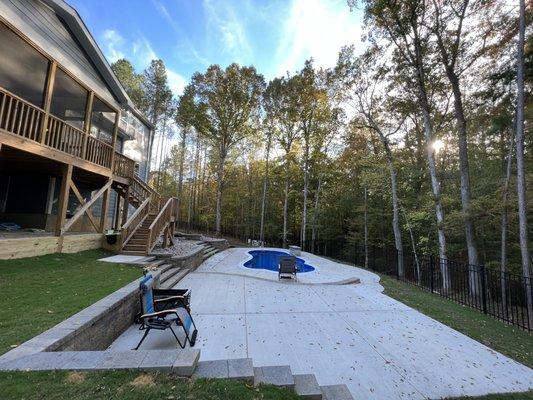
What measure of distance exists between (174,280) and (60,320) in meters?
4.16

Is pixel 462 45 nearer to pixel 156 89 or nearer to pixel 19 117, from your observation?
pixel 19 117

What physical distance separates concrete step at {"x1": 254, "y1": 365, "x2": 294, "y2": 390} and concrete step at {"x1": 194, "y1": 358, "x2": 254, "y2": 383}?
0.11 meters

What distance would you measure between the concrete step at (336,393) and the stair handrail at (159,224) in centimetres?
727

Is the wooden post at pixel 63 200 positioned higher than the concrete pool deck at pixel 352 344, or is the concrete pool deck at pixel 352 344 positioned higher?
the wooden post at pixel 63 200

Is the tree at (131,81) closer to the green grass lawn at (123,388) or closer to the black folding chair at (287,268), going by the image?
the black folding chair at (287,268)

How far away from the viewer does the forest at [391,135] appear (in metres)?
9.95

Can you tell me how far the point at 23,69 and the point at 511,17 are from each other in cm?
1523

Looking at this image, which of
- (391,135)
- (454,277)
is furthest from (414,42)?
(454,277)

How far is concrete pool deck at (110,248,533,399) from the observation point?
336 cm

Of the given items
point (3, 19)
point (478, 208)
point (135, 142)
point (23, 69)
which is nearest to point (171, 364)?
point (3, 19)

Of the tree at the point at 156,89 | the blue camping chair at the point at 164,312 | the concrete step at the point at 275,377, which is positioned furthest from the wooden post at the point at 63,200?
the tree at the point at 156,89

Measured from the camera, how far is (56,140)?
7.24m

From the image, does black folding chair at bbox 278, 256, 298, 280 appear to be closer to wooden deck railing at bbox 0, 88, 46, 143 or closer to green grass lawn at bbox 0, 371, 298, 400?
green grass lawn at bbox 0, 371, 298, 400

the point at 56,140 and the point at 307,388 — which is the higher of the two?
the point at 56,140
